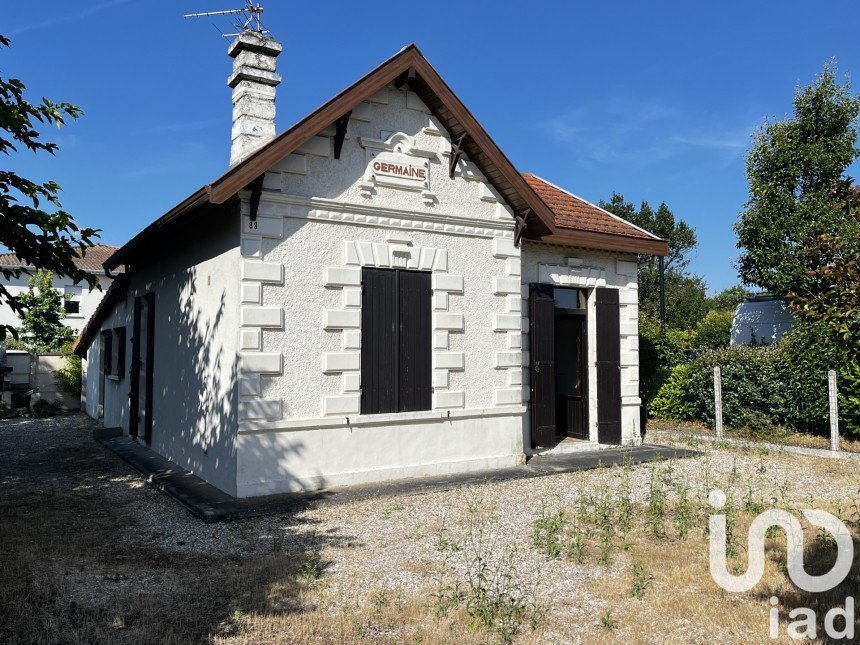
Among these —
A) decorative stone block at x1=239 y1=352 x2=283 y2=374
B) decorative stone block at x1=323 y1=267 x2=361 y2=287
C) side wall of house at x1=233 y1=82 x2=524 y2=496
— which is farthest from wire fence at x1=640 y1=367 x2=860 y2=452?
decorative stone block at x1=239 y1=352 x2=283 y2=374

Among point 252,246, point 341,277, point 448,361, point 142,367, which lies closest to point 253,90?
point 252,246

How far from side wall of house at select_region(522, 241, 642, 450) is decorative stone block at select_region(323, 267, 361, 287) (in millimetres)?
3238

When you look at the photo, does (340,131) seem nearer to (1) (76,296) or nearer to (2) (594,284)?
(2) (594,284)

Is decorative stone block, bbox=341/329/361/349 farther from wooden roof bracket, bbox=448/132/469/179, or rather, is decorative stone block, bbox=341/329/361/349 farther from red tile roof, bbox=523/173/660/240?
red tile roof, bbox=523/173/660/240

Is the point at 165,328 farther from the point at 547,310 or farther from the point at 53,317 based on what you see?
the point at 53,317

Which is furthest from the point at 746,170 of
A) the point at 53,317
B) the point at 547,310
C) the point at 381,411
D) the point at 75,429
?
the point at 53,317

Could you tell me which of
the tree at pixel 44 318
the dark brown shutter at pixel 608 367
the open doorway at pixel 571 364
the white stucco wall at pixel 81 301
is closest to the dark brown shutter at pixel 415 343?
the open doorway at pixel 571 364

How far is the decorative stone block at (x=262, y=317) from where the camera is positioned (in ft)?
25.0

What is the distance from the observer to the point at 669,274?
44188 mm

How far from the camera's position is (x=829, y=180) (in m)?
18.5

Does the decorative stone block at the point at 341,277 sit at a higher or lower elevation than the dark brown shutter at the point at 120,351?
higher

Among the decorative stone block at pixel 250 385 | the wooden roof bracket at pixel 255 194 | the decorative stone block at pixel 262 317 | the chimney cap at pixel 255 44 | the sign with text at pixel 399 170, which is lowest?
the decorative stone block at pixel 250 385

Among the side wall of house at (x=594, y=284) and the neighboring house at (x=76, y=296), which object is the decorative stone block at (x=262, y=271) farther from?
the neighboring house at (x=76, y=296)

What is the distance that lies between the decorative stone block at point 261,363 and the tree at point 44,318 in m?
28.3
